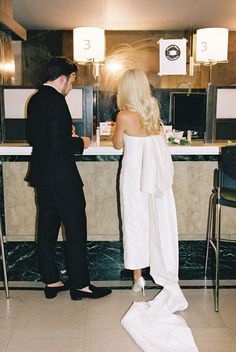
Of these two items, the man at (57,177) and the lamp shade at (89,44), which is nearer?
the man at (57,177)

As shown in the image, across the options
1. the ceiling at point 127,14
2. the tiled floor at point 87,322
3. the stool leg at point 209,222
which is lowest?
the tiled floor at point 87,322

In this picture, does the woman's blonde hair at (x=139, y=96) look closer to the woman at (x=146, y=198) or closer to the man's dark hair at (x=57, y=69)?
the woman at (x=146, y=198)

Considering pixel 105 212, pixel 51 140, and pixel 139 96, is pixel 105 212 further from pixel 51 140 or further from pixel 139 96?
pixel 139 96

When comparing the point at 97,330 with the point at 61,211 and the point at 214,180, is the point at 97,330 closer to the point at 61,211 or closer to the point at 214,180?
the point at 61,211

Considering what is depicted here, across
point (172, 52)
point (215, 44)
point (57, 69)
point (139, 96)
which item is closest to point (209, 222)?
point (139, 96)

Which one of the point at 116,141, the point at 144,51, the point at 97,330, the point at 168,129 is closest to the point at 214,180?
the point at 168,129

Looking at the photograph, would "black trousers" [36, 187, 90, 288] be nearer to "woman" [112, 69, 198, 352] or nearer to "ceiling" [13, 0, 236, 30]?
"woman" [112, 69, 198, 352]

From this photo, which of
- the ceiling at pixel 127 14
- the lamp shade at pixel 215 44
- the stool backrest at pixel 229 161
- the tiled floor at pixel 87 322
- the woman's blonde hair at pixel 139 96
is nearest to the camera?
the tiled floor at pixel 87 322

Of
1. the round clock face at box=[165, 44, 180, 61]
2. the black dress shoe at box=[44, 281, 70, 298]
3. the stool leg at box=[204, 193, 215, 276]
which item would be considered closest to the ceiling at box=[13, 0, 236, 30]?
the round clock face at box=[165, 44, 180, 61]

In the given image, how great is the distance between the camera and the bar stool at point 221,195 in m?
2.44

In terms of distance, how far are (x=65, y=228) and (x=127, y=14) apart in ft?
15.8

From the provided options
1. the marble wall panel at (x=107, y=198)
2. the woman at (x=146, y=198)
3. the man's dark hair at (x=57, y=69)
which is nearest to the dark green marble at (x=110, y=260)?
the marble wall panel at (x=107, y=198)

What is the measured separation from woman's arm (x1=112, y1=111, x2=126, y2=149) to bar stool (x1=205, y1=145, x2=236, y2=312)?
63cm

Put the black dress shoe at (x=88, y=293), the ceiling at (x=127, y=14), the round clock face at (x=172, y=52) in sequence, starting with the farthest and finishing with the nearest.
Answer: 1. the ceiling at (x=127, y=14)
2. the round clock face at (x=172, y=52)
3. the black dress shoe at (x=88, y=293)
